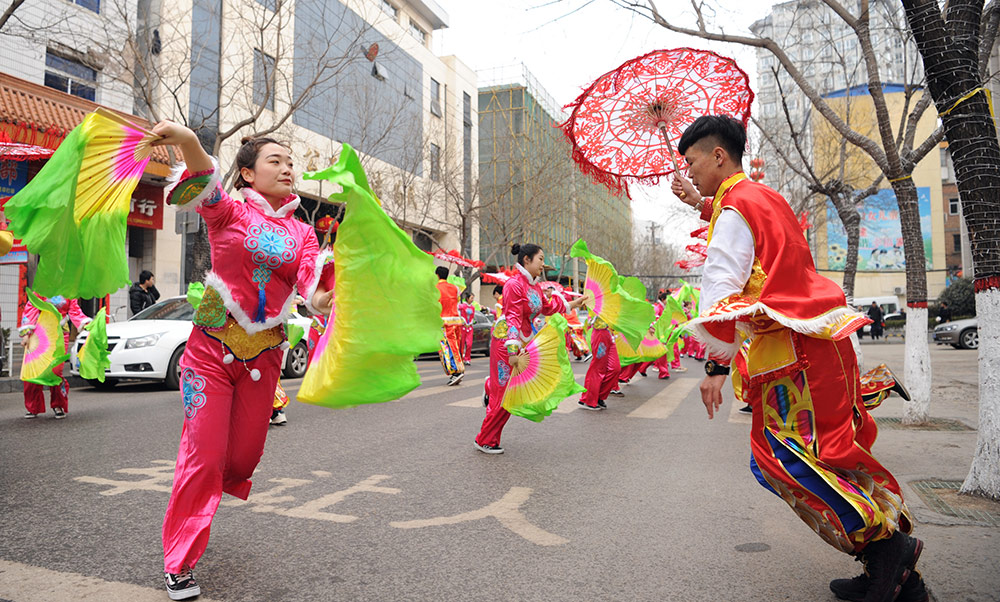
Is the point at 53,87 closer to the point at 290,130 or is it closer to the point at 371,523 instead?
the point at 290,130

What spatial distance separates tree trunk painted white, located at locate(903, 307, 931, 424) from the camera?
6547 mm

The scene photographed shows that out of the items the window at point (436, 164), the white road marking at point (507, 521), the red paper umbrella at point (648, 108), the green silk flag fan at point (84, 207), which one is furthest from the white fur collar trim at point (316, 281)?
the window at point (436, 164)

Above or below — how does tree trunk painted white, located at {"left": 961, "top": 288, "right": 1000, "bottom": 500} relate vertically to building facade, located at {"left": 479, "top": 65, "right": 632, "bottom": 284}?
below

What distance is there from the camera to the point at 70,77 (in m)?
14.1

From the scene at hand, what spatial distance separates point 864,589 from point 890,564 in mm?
234

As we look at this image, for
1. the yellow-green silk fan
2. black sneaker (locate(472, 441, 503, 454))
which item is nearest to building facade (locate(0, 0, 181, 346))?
black sneaker (locate(472, 441, 503, 454))

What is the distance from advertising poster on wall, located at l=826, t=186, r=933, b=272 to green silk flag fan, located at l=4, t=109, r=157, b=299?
43906 millimetres

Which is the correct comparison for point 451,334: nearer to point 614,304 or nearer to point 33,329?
point 614,304

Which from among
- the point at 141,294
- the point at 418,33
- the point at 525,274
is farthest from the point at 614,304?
the point at 418,33

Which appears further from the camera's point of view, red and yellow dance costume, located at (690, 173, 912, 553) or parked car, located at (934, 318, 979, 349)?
parked car, located at (934, 318, 979, 349)

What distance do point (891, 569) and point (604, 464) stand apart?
2.84 metres

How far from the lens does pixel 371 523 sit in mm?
3553

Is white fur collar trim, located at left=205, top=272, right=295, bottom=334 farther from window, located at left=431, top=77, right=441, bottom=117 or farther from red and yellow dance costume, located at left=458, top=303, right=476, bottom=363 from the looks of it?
window, located at left=431, top=77, right=441, bottom=117

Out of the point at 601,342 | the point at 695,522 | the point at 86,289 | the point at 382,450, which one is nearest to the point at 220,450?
the point at 86,289
